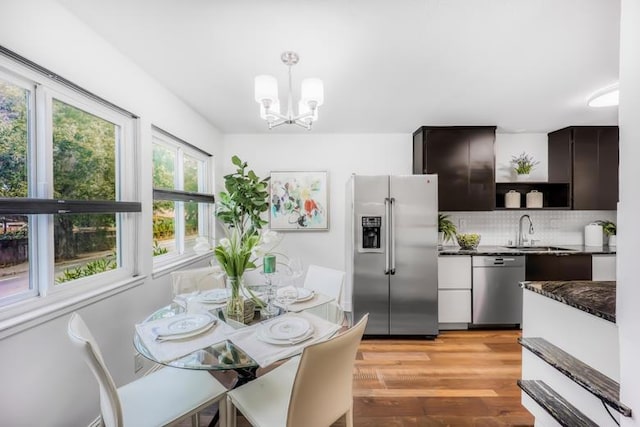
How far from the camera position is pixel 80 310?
4.79 feet

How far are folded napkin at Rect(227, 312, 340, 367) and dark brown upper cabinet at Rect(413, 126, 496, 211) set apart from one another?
2.45 m

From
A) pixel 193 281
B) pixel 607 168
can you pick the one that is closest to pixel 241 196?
pixel 193 281

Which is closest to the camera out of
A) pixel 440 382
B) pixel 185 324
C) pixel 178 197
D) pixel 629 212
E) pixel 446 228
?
pixel 629 212

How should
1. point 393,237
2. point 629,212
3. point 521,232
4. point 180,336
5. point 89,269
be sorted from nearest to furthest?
1. point 629,212
2. point 180,336
3. point 89,269
4. point 393,237
5. point 521,232

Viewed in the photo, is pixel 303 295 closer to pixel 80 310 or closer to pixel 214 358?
pixel 214 358

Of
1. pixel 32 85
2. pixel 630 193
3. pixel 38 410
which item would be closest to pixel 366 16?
pixel 630 193

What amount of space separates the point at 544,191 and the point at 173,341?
4480mm

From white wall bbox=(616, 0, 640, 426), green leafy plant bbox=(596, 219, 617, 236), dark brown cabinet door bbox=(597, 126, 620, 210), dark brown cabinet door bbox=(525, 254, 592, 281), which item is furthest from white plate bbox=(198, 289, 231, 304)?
green leafy plant bbox=(596, 219, 617, 236)

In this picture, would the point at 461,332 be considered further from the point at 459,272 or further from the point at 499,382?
the point at 499,382

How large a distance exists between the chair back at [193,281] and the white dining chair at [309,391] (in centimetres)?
97

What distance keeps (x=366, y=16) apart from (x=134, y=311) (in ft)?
8.00

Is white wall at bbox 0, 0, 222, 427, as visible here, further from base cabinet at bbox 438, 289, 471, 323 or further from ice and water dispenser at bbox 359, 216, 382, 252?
base cabinet at bbox 438, 289, 471, 323

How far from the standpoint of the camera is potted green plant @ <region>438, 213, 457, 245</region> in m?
3.31

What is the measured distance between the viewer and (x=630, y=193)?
896mm
